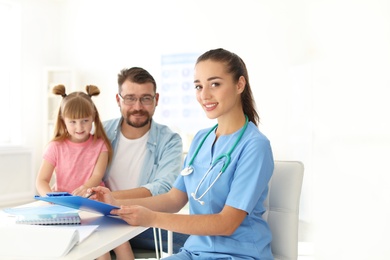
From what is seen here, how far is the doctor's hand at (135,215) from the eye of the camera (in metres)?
1.35

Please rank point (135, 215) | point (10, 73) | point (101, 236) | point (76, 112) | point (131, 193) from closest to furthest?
point (101, 236) → point (135, 215) → point (131, 193) → point (76, 112) → point (10, 73)

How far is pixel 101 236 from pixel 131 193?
1.92 feet

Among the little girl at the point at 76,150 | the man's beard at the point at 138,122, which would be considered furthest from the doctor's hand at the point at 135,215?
the man's beard at the point at 138,122

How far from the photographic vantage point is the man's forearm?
71.0 inches

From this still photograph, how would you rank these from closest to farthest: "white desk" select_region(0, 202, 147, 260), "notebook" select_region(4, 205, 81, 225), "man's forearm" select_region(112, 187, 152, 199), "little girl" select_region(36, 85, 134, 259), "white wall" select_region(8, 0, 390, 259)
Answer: "white desk" select_region(0, 202, 147, 260), "notebook" select_region(4, 205, 81, 225), "man's forearm" select_region(112, 187, 152, 199), "little girl" select_region(36, 85, 134, 259), "white wall" select_region(8, 0, 390, 259)

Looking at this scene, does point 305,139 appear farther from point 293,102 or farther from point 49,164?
point 49,164

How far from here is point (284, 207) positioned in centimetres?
156

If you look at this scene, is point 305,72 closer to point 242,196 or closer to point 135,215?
point 242,196

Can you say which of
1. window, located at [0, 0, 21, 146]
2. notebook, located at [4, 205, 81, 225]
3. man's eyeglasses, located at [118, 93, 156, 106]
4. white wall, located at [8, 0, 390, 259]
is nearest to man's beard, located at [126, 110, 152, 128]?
man's eyeglasses, located at [118, 93, 156, 106]

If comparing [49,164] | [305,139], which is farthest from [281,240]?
[305,139]

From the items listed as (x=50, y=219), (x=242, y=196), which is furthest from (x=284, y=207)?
(x=50, y=219)

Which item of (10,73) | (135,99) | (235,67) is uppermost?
(10,73)

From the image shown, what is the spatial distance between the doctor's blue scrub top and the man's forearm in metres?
0.33

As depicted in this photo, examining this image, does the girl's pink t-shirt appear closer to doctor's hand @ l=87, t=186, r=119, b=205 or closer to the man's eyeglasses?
the man's eyeglasses
